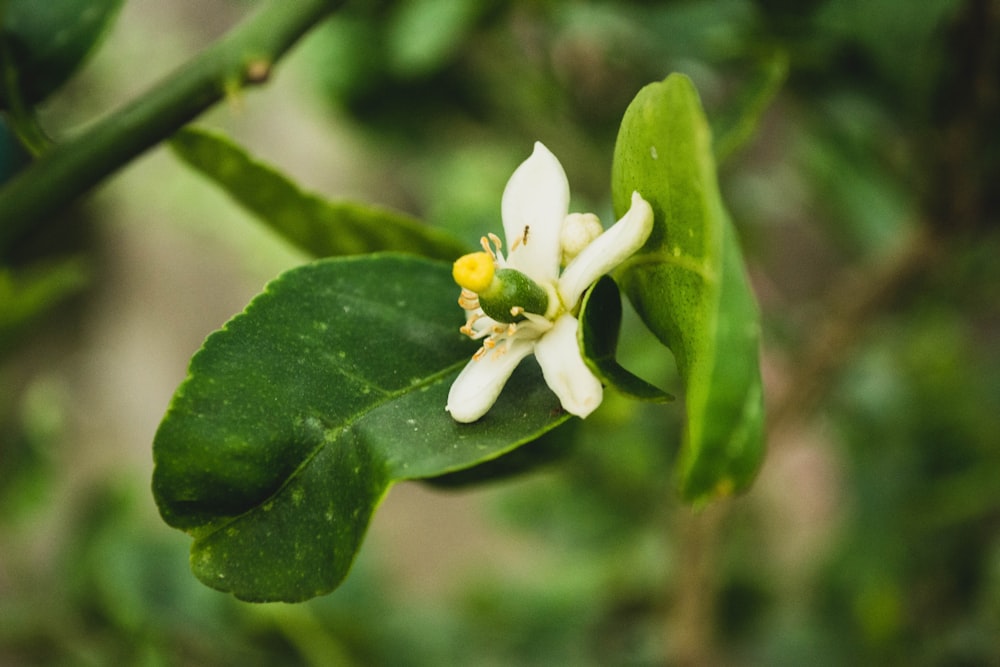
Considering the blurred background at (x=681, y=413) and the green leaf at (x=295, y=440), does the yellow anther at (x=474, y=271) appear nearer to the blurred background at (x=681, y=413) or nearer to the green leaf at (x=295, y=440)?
the green leaf at (x=295, y=440)

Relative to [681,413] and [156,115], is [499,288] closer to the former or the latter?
[156,115]

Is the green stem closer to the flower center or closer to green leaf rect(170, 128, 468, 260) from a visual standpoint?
green leaf rect(170, 128, 468, 260)

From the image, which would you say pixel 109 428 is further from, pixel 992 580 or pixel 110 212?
pixel 992 580

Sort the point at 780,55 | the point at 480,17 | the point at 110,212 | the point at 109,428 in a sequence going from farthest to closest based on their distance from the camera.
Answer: the point at 110,212
the point at 109,428
the point at 480,17
the point at 780,55

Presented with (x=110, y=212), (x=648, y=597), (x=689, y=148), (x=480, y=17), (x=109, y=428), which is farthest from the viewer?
(x=110, y=212)

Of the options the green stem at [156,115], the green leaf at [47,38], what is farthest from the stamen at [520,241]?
the green leaf at [47,38]

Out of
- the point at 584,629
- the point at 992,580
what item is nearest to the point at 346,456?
the point at 584,629
